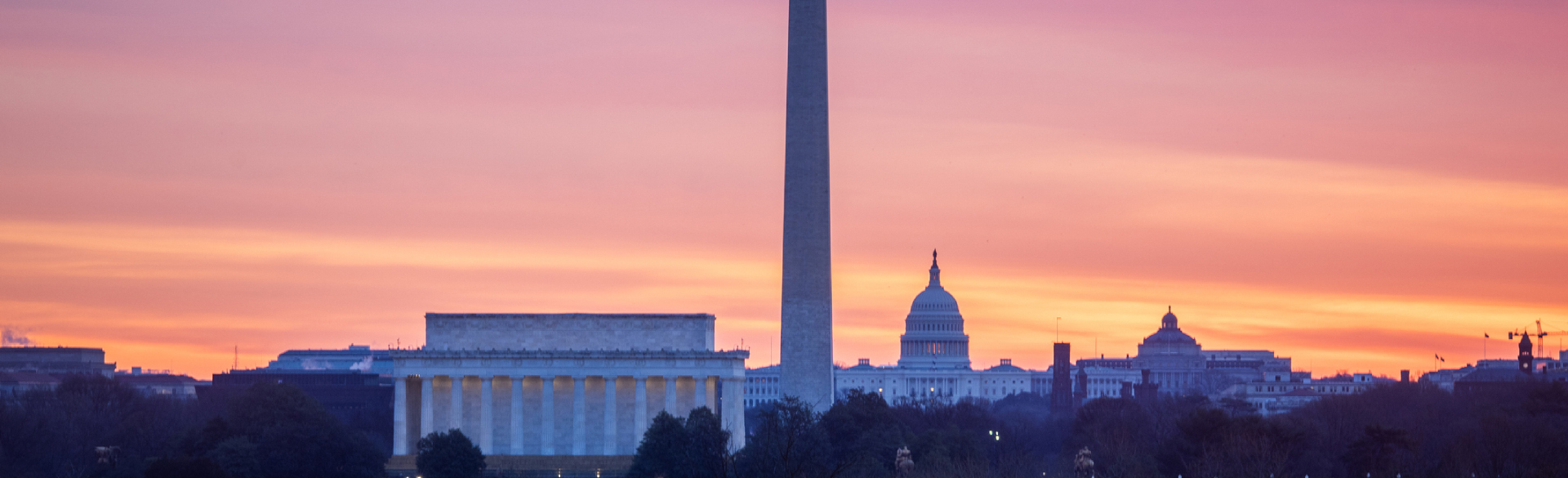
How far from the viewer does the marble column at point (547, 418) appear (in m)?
111

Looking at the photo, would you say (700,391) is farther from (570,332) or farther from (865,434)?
(865,434)

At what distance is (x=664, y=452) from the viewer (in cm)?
9388

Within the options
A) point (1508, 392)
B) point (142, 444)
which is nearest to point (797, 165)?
point (142, 444)

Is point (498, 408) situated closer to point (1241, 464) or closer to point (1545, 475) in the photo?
point (1241, 464)

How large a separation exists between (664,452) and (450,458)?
31.1 feet

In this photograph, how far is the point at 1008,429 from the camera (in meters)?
146

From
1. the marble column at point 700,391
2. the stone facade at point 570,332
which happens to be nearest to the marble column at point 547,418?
the stone facade at point 570,332

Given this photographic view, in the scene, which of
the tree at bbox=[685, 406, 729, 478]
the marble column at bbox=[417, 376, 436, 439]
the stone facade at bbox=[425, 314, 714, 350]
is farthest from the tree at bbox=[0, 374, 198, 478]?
the tree at bbox=[685, 406, 729, 478]

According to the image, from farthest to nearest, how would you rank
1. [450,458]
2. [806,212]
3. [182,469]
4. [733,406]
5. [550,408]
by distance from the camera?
[733,406], [550,408], [806,212], [450,458], [182,469]

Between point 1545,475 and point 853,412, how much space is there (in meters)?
33.4

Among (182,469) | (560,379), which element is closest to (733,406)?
(560,379)

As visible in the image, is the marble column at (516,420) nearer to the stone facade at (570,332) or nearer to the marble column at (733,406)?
the stone facade at (570,332)

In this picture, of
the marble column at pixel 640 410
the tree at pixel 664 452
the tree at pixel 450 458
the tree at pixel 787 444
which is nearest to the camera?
the tree at pixel 787 444

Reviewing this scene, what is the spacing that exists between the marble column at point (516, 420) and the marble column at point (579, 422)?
264cm
